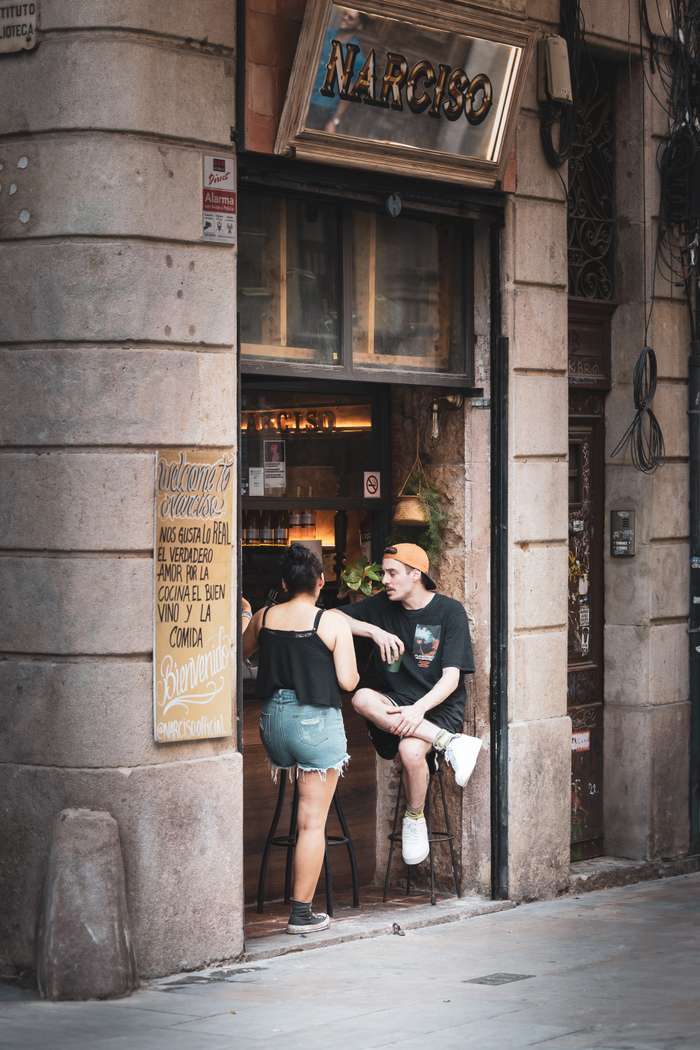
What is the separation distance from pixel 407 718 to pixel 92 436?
2595 millimetres

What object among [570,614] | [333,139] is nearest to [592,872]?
[570,614]

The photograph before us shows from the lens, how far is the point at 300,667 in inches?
364

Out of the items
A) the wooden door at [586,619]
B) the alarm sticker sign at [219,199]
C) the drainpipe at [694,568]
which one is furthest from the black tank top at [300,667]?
the drainpipe at [694,568]

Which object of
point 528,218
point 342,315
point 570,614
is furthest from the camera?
point 570,614

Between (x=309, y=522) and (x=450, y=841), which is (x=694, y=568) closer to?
(x=450, y=841)

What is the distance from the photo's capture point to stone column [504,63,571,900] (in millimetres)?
10602

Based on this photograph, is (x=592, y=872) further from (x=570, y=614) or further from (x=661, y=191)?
(x=661, y=191)

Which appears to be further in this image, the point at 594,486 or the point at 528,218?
the point at 594,486

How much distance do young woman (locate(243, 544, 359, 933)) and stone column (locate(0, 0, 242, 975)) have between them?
2.46 feet

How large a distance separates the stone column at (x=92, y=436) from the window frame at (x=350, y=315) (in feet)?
2.58

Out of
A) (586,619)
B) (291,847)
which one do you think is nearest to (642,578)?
(586,619)

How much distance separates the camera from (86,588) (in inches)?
331

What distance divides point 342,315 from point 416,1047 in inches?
164

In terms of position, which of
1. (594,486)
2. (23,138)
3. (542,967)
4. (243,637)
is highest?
(23,138)
